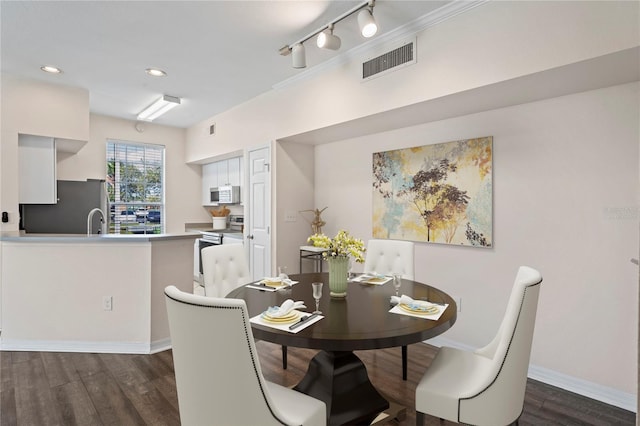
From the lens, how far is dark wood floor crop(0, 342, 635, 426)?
6.89 feet

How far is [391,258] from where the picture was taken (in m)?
2.90

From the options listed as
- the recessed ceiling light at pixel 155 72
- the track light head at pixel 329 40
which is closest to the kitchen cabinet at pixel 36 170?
the recessed ceiling light at pixel 155 72

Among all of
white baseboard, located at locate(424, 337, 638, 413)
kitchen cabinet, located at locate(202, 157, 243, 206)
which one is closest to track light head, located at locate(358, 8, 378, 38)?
white baseboard, located at locate(424, 337, 638, 413)

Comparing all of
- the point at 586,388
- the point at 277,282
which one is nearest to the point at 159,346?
the point at 277,282

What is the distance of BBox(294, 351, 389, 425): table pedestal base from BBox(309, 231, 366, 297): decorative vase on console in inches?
15.4

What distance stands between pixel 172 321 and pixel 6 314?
9.74ft

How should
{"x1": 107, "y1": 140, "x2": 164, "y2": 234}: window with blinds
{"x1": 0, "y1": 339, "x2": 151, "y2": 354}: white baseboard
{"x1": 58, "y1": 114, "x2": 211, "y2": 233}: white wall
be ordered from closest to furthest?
1. {"x1": 0, "y1": 339, "x2": 151, "y2": 354}: white baseboard
2. {"x1": 58, "y1": 114, "x2": 211, "y2": 233}: white wall
3. {"x1": 107, "y1": 140, "x2": 164, "y2": 234}: window with blinds

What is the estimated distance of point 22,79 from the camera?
3.87 metres

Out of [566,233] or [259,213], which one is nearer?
[566,233]

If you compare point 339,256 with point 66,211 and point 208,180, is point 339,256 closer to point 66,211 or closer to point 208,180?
point 66,211

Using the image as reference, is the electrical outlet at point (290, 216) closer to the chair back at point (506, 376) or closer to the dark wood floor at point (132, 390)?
the dark wood floor at point (132, 390)

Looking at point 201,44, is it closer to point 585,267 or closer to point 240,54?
point 240,54

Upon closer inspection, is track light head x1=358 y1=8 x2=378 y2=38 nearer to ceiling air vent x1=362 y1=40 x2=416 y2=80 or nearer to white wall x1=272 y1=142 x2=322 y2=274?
ceiling air vent x1=362 y1=40 x2=416 y2=80

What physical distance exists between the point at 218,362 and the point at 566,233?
2566 millimetres
